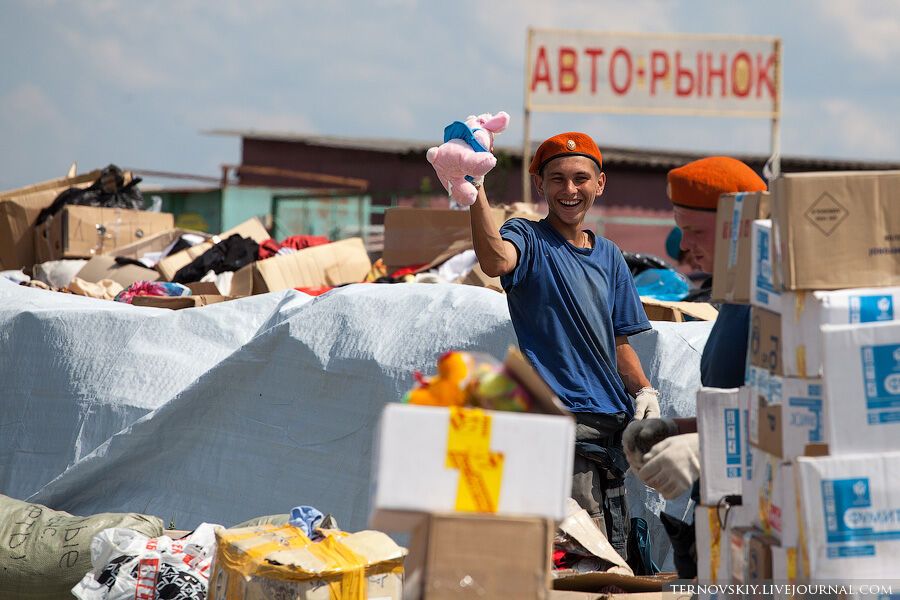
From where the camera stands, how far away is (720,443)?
8.79 ft

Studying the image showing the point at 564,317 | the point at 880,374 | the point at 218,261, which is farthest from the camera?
the point at 218,261

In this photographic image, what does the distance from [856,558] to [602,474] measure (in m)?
1.39

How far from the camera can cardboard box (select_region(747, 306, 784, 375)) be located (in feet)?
7.89

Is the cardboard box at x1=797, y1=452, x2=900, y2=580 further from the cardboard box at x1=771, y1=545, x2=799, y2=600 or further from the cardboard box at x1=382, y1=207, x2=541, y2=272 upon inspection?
the cardboard box at x1=382, y1=207, x2=541, y2=272

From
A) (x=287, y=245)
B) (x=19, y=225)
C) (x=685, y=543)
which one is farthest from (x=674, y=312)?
(x=19, y=225)

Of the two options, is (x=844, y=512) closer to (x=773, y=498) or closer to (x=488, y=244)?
(x=773, y=498)

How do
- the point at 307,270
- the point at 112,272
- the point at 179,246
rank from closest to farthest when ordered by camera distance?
the point at 307,270 < the point at 112,272 < the point at 179,246

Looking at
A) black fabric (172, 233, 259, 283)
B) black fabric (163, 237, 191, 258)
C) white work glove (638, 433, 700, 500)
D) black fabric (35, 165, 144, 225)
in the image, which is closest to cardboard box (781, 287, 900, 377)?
white work glove (638, 433, 700, 500)

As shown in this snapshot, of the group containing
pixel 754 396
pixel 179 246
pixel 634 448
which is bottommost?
pixel 634 448

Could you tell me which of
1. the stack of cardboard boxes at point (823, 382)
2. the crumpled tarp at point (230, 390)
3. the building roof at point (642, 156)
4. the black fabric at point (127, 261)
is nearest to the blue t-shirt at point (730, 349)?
the stack of cardboard boxes at point (823, 382)

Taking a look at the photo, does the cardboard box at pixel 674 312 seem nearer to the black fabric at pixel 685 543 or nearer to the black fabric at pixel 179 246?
the black fabric at pixel 685 543

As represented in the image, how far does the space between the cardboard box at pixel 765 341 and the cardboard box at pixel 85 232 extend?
261 inches

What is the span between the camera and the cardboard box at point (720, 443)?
266 centimetres

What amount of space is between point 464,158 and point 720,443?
3.36ft
